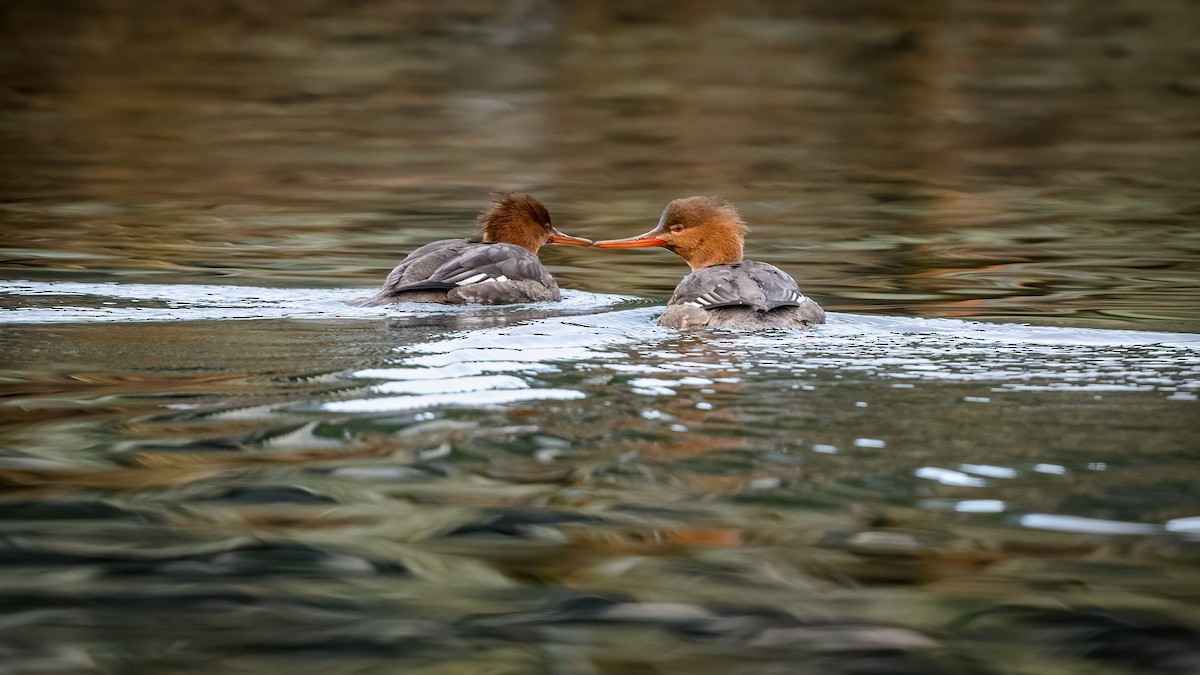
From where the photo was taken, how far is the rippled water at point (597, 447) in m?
3.38

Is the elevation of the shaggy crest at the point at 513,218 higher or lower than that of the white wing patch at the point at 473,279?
higher

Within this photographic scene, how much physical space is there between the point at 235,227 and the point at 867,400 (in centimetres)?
881

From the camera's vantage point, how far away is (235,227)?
13250mm

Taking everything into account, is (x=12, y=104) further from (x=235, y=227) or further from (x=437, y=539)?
(x=437, y=539)

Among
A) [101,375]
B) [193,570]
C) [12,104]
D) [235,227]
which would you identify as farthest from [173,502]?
[12,104]

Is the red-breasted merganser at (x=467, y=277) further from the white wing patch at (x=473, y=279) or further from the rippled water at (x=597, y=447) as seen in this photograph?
the rippled water at (x=597, y=447)

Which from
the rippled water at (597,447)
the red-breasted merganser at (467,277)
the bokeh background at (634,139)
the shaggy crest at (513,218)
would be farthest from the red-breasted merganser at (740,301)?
the shaggy crest at (513,218)

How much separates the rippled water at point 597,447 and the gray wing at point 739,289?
30 centimetres

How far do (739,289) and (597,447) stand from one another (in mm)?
3071

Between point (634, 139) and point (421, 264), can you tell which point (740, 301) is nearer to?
point (421, 264)

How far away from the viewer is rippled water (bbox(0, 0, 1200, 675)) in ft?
11.1

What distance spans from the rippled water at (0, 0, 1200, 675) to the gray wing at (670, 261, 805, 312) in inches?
11.9

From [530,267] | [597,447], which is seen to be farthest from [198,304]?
[597,447]

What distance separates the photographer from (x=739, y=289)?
7.64m
